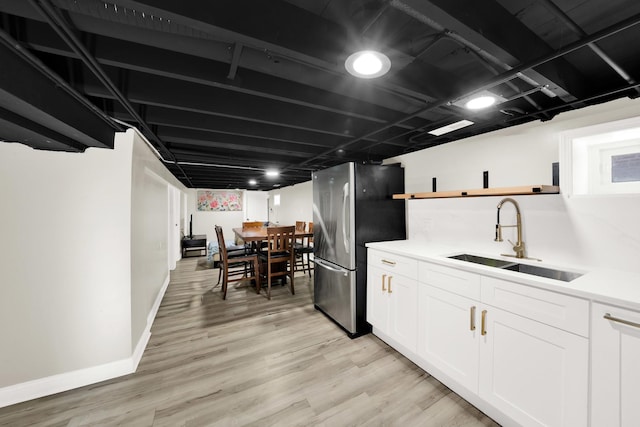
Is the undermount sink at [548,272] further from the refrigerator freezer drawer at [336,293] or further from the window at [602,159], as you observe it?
the refrigerator freezer drawer at [336,293]

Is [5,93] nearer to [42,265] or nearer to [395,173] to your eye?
[42,265]

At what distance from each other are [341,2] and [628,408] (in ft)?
7.18

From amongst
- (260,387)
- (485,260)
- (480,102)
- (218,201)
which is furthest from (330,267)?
(218,201)

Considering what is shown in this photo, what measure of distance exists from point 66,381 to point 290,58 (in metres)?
2.87

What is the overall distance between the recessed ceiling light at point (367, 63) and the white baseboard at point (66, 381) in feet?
9.20

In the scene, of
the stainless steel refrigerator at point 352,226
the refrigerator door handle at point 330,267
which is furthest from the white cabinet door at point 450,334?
the refrigerator door handle at point 330,267

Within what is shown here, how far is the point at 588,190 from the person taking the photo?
169cm

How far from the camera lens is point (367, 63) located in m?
1.14

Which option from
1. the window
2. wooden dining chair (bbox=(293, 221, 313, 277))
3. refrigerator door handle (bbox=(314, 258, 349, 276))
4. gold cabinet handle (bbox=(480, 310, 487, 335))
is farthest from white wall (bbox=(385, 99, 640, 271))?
wooden dining chair (bbox=(293, 221, 313, 277))

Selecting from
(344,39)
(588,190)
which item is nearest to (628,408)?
(588,190)

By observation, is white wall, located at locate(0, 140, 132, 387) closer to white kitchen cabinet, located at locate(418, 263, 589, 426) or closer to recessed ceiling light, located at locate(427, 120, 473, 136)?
white kitchen cabinet, located at locate(418, 263, 589, 426)

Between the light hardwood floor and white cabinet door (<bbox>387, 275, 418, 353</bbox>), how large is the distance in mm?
227

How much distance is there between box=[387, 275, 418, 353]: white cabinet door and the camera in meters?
2.05

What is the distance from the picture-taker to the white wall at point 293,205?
614 centimetres
